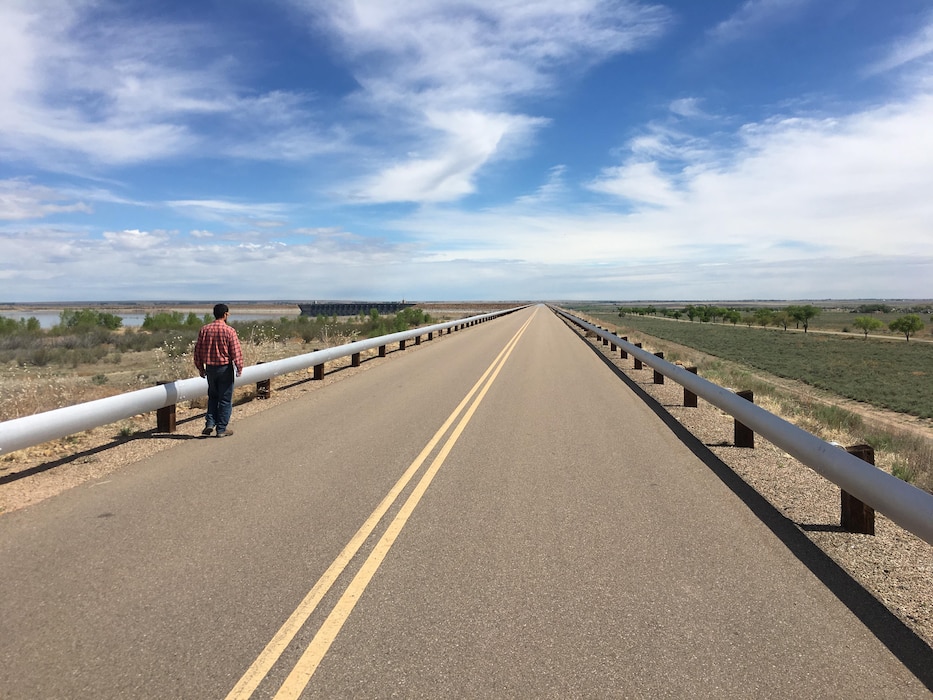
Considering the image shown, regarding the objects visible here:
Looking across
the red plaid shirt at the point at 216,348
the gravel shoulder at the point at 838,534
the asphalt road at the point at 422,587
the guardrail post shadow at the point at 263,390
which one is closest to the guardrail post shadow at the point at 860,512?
the gravel shoulder at the point at 838,534

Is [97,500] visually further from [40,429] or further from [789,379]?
[789,379]

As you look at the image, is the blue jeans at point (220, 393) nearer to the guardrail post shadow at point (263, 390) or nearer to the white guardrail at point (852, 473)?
the guardrail post shadow at point (263, 390)

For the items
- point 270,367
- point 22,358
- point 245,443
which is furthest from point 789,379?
point 22,358

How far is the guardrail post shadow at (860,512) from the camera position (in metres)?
4.98

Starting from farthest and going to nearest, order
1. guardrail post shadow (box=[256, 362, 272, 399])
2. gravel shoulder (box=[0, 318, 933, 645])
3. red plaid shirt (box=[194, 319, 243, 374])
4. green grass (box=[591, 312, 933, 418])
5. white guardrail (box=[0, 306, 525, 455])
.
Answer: green grass (box=[591, 312, 933, 418]), guardrail post shadow (box=[256, 362, 272, 399]), red plaid shirt (box=[194, 319, 243, 374]), white guardrail (box=[0, 306, 525, 455]), gravel shoulder (box=[0, 318, 933, 645])

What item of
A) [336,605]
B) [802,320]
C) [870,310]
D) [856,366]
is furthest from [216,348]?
[870,310]

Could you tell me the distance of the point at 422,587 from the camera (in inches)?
158

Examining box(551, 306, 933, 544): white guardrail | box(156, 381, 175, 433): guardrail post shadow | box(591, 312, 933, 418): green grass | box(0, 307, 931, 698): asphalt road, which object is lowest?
box(591, 312, 933, 418): green grass

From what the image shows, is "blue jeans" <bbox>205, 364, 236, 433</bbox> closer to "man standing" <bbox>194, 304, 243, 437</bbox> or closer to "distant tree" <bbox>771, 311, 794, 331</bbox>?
"man standing" <bbox>194, 304, 243, 437</bbox>

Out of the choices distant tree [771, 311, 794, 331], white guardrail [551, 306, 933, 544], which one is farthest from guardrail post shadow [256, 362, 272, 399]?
distant tree [771, 311, 794, 331]

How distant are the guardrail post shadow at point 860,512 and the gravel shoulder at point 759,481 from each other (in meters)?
0.07

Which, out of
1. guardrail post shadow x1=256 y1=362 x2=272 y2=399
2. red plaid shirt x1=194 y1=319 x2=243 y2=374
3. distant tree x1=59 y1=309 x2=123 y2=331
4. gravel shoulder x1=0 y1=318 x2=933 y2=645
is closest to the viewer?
gravel shoulder x1=0 y1=318 x2=933 y2=645

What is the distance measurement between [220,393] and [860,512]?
308 inches

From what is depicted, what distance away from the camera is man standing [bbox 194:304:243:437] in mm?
8500
